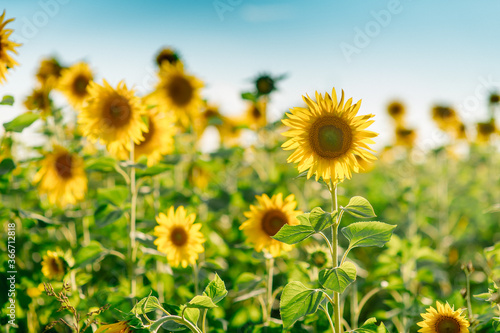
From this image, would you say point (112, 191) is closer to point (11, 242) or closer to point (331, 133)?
point (11, 242)

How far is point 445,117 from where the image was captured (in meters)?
4.63

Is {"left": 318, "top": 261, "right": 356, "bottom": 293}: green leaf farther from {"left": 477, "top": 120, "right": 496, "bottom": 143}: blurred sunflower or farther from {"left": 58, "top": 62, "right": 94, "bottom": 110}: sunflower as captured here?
{"left": 477, "top": 120, "right": 496, "bottom": 143}: blurred sunflower

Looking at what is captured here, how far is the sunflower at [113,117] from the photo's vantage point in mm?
2080

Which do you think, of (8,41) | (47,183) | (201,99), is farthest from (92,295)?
(201,99)

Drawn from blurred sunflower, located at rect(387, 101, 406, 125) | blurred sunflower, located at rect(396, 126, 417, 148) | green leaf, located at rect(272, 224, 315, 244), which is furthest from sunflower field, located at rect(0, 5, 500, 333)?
blurred sunflower, located at rect(387, 101, 406, 125)

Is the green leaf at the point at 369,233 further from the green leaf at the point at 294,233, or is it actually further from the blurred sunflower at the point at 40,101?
the blurred sunflower at the point at 40,101

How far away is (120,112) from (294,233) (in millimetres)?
1320

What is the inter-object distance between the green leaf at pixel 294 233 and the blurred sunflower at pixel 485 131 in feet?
15.1

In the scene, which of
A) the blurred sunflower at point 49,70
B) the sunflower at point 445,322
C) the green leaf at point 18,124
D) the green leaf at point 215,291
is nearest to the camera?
the green leaf at point 215,291

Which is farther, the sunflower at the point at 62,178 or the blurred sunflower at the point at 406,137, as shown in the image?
the blurred sunflower at the point at 406,137

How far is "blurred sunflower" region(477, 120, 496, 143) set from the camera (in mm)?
4879

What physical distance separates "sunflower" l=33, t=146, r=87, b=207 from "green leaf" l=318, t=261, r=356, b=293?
194 cm

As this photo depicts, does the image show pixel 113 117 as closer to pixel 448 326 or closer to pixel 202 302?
pixel 202 302

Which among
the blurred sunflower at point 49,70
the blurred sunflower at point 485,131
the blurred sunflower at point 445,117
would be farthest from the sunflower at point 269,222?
the blurred sunflower at point 485,131
